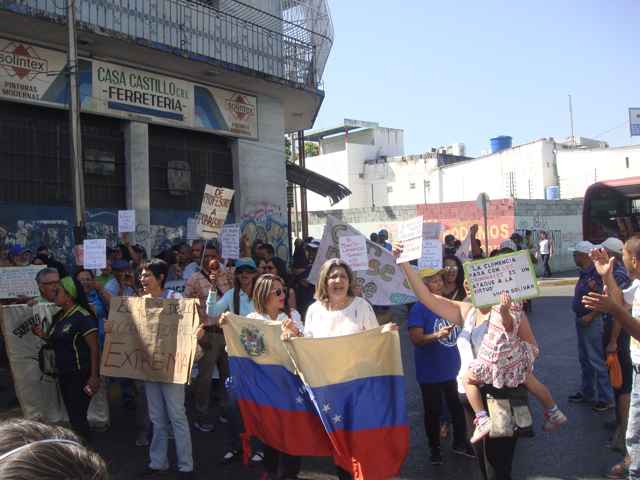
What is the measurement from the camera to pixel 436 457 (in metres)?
5.31

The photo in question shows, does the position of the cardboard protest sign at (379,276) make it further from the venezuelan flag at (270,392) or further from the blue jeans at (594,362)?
the venezuelan flag at (270,392)

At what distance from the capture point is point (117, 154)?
13297 mm

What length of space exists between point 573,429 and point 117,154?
10.6m

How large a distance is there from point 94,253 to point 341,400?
167 inches

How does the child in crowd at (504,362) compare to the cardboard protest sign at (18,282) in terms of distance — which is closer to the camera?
the child in crowd at (504,362)

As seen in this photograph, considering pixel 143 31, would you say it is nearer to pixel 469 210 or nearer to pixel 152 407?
pixel 152 407

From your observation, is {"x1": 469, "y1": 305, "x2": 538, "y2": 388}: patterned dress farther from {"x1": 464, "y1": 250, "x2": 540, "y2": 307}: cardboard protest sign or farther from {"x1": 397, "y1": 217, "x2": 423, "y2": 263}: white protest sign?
{"x1": 397, "y1": 217, "x2": 423, "y2": 263}: white protest sign

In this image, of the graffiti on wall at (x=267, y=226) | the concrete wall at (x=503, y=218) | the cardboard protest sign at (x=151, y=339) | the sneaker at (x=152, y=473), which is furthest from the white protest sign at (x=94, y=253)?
the concrete wall at (x=503, y=218)

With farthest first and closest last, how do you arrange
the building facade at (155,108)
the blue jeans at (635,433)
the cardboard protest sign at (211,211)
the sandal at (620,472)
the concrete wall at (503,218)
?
the concrete wall at (503,218), the building facade at (155,108), the cardboard protest sign at (211,211), the sandal at (620,472), the blue jeans at (635,433)

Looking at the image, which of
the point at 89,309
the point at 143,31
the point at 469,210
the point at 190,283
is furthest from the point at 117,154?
the point at 469,210

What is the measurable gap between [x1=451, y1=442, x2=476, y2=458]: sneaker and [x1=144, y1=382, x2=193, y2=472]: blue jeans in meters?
2.32

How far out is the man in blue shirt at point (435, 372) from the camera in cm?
533

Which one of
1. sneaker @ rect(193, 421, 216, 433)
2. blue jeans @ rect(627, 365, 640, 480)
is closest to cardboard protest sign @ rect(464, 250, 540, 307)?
blue jeans @ rect(627, 365, 640, 480)

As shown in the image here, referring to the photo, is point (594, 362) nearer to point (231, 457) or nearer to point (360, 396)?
point (360, 396)
